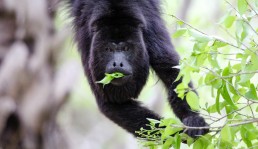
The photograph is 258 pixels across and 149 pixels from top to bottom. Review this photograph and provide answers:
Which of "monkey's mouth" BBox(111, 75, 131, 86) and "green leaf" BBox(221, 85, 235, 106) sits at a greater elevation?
"monkey's mouth" BBox(111, 75, 131, 86)

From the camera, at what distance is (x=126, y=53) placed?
3906 millimetres

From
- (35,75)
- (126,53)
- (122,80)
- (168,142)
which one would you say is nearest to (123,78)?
(122,80)

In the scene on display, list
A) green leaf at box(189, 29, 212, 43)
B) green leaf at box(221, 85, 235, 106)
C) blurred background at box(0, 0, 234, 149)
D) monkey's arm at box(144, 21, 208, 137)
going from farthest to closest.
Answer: blurred background at box(0, 0, 234, 149) → monkey's arm at box(144, 21, 208, 137) → green leaf at box(221, 85, 235, 106) → green leaf at box(189, 29, 212, 43)

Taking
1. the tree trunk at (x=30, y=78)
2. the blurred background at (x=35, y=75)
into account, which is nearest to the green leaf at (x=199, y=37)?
the blurred background at (x=35, y=75)

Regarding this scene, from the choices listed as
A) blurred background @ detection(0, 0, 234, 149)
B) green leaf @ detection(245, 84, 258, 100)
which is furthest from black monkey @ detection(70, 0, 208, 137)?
blurred background @ detection(0, 0, 234, 149)

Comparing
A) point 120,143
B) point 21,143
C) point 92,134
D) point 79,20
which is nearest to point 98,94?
point 79,20

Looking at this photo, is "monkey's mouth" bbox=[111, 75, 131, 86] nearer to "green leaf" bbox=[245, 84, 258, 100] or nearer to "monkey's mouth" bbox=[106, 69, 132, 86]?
"monkey's mouth" bbox=[106, 69, 132, 86]

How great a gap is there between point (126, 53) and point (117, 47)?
74 mm

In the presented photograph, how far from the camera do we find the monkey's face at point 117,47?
12.7ft

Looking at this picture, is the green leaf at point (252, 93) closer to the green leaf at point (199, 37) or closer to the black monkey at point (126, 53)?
the green leaf at point (199, 37)

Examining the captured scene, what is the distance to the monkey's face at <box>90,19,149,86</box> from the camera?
3873mm

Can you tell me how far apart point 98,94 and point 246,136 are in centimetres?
174

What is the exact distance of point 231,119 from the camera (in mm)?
2672

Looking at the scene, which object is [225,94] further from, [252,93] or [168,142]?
[168,142]
